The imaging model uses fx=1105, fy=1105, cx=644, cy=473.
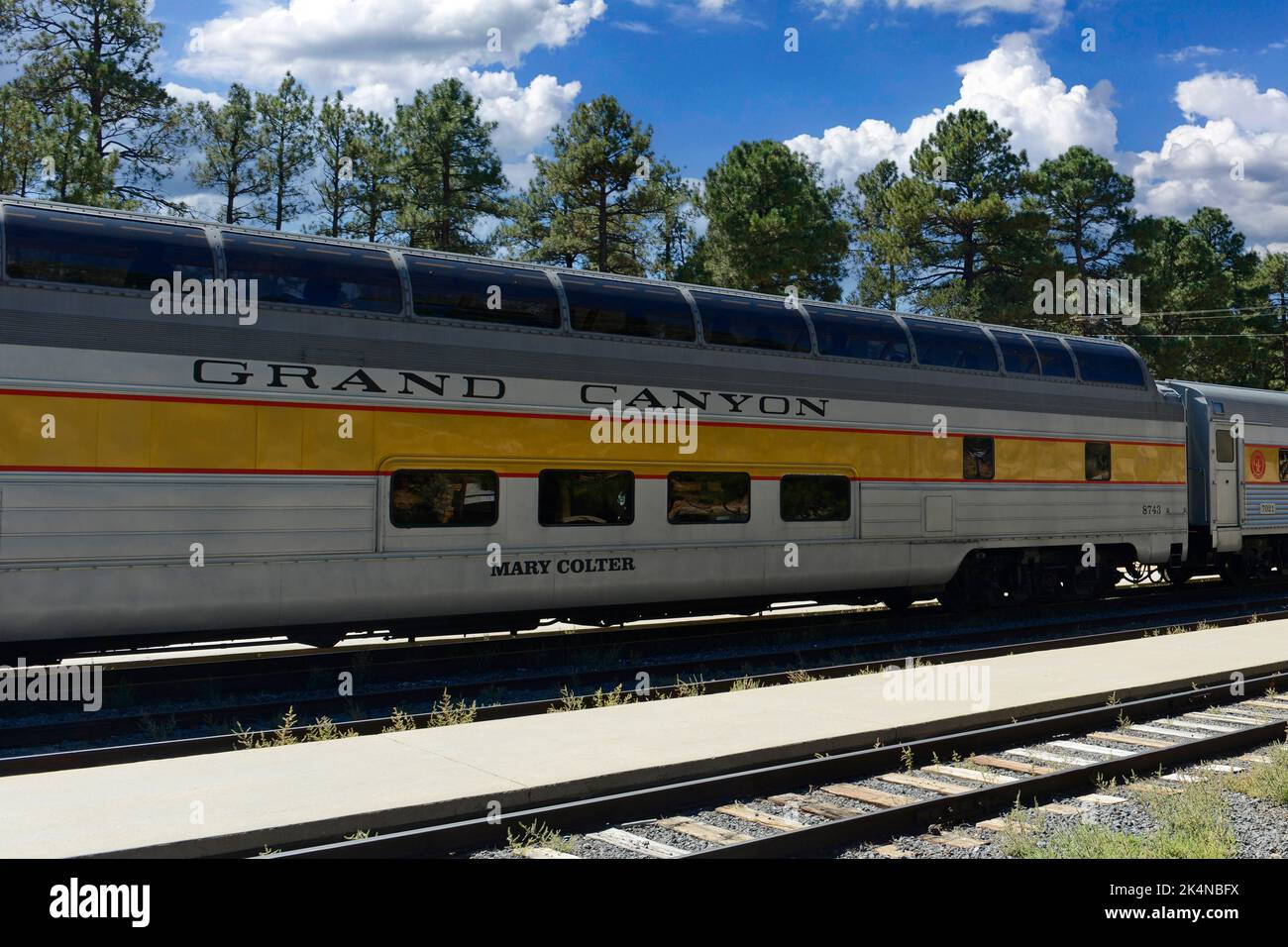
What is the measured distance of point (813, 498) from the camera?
13.5m

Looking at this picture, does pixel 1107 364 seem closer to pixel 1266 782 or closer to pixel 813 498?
pixel 813 498

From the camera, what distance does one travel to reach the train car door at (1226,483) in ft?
63.0

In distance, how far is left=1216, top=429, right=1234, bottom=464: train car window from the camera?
757 inches

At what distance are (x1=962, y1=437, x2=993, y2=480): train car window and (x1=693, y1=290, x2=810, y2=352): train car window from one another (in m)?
3.04

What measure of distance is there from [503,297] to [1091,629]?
32.1 feet

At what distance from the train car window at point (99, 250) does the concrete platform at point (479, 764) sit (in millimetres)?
4259

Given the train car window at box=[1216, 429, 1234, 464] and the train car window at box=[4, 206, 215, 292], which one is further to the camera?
the train car window at box=[1216, 429, 1234, 464]

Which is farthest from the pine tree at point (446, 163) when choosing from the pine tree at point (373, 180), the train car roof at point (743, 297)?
the train car roof at point (743, 297)

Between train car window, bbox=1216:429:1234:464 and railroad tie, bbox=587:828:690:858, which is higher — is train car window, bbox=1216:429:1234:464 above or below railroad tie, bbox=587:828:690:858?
above

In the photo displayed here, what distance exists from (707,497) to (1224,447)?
11.6 meters

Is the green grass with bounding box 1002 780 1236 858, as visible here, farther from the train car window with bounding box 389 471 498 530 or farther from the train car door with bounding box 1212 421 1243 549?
the train car door with bounding box 1212 421 1243 549

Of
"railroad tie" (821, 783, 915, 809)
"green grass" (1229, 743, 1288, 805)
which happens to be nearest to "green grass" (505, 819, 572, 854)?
"railroad tie" (821, 783, 915, 809)

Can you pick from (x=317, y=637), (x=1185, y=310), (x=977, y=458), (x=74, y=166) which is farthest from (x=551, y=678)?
(x=1185, y=310)

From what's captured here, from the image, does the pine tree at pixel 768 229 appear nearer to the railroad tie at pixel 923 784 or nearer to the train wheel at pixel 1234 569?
the train wheel at pixel 1234 569
